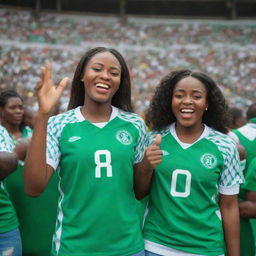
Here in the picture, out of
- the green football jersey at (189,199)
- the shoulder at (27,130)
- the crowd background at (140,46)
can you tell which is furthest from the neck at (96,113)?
the crowd background at (140,46)

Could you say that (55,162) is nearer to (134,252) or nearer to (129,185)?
(129,185)

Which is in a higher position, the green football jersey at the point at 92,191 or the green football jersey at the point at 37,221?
the green football jersey at the point at 92,191

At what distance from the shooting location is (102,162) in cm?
220

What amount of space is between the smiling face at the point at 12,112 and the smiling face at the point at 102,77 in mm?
2512

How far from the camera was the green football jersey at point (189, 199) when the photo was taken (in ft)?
7.94

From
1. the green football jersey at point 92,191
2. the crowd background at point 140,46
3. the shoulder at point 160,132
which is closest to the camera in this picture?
the green football jersey at point 92,191

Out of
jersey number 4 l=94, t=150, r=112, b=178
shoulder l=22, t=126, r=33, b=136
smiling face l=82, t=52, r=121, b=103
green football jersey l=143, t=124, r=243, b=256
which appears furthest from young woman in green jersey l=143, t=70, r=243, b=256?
shoulder l=22, t=126, r=33, b=136

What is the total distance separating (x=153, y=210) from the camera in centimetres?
251

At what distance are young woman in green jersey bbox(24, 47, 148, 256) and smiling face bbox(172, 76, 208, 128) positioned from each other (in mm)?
373

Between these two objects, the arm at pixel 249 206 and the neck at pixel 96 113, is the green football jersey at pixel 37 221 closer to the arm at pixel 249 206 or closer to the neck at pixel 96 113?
the neck at pixel 96 113

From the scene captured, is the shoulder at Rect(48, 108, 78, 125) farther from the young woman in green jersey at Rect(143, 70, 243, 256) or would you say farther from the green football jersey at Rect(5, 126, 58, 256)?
the green football jersey at Rect(5, 126, 58, 256)

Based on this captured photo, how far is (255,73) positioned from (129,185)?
1752 centimetres

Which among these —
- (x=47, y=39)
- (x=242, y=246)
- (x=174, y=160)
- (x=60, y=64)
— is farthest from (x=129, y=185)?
(x=47, y=39)

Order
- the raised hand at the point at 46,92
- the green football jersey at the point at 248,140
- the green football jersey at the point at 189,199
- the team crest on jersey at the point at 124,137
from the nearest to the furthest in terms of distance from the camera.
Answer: the raised hand at the point at 46,92, the team crest on jersey at the point at 124,137, the green football jersey at the point at 189,199, the green football jersey at the point at 248,140
